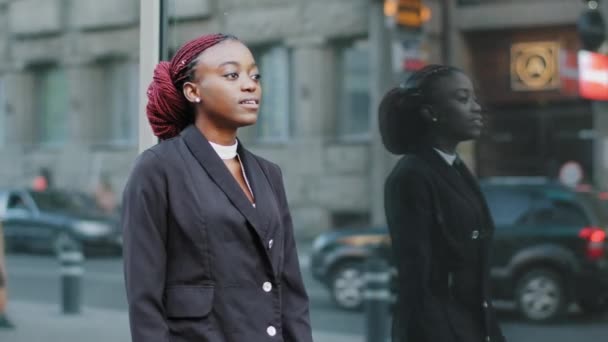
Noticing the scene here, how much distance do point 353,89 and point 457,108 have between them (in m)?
2.44

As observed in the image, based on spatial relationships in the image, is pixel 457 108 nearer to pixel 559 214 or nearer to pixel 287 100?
pixel 287 100

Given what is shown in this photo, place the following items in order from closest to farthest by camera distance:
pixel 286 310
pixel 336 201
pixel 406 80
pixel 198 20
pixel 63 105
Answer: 1. pixel 286 310
2. pixel 406 80
3. pixel 198 20
4. pixel 336 201
5. pixel 63 105

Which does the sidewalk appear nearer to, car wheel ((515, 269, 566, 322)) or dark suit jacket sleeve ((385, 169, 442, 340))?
car wheel ((515, 269, 566, 322))

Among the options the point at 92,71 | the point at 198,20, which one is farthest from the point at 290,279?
the point at 92,71

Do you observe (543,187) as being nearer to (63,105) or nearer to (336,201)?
(336,201)

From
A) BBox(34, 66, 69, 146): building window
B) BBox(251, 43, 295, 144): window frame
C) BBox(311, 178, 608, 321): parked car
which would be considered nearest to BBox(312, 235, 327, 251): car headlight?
BBox(311, 178, 608, 321): parked car

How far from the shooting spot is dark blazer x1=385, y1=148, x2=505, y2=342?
3.45 m

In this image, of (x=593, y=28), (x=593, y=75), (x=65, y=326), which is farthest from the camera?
(x=65, y=326)

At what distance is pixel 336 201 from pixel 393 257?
2.40 metres

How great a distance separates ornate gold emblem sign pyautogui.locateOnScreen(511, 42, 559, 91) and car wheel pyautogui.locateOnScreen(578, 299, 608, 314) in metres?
0.90

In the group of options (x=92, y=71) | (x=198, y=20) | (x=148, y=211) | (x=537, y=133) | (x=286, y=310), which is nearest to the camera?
(x=148, y=211)

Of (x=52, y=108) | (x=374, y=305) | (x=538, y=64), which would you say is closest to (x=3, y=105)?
(x=52, y=108)

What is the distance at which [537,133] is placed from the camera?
8.15 m

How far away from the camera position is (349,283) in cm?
1000
